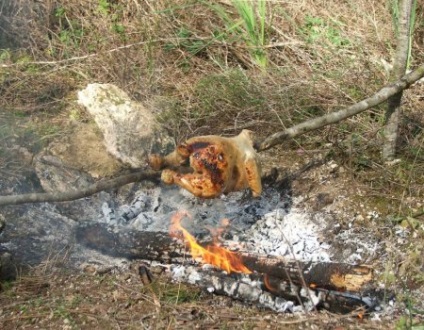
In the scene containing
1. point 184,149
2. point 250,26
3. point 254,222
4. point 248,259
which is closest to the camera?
point 184,149

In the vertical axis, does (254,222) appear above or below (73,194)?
below

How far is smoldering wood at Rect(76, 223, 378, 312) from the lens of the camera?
8.40ft

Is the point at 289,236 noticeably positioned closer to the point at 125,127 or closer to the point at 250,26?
the point at 125,127

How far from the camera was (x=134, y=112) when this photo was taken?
136 inches

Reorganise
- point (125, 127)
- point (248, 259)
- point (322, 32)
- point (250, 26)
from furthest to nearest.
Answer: point (322, 32) → point (250, 26) → point (125, 127) → point (248, 259)

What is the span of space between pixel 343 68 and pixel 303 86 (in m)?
0.36

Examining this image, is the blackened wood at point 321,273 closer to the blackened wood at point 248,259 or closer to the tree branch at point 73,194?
the blackened wood at point 248,259

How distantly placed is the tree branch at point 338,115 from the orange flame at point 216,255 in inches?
22.0

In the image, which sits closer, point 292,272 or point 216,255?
point 292,272

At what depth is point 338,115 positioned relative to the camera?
2.90m

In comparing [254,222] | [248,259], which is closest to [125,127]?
[254,222]

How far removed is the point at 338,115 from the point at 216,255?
38.1 inches

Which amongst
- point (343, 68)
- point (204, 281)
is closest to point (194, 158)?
point (204, 281)

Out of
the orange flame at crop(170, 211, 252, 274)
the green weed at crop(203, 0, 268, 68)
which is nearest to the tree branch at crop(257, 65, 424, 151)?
the orange flame at crop(170, 211, 252, 274)
